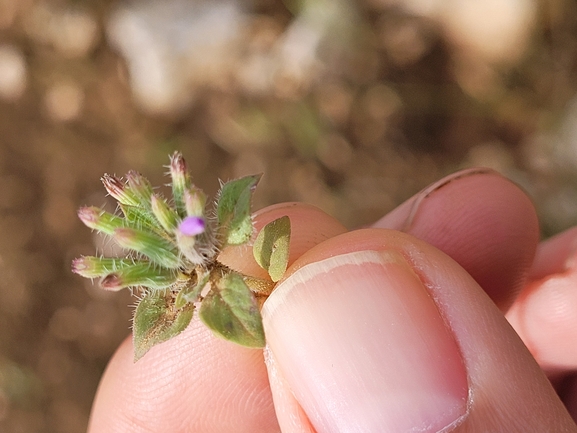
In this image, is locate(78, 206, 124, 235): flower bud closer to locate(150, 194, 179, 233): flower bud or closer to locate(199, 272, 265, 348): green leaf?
locate(150, 194, 179, 233): flower bud

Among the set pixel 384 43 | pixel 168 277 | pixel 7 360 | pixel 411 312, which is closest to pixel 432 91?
pixel 384 43

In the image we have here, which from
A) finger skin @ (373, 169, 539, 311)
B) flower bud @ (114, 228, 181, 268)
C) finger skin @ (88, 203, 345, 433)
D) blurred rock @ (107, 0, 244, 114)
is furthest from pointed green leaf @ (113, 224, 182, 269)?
blurred rock @ (107, 0, 244, 114)

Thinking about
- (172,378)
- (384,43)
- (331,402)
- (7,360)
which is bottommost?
(7,360)

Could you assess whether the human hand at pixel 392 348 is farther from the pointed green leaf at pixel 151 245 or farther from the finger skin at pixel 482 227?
the finger skin at pixel 482 227

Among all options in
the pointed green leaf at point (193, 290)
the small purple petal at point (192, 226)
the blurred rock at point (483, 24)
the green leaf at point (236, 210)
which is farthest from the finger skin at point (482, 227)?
the blurred rock at point (483, 24)

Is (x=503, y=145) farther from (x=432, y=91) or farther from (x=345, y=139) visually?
(x=345, y=139)

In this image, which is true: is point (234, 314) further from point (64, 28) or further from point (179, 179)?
point (64, 28)

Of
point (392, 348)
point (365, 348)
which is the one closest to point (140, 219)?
point (365, 348)
